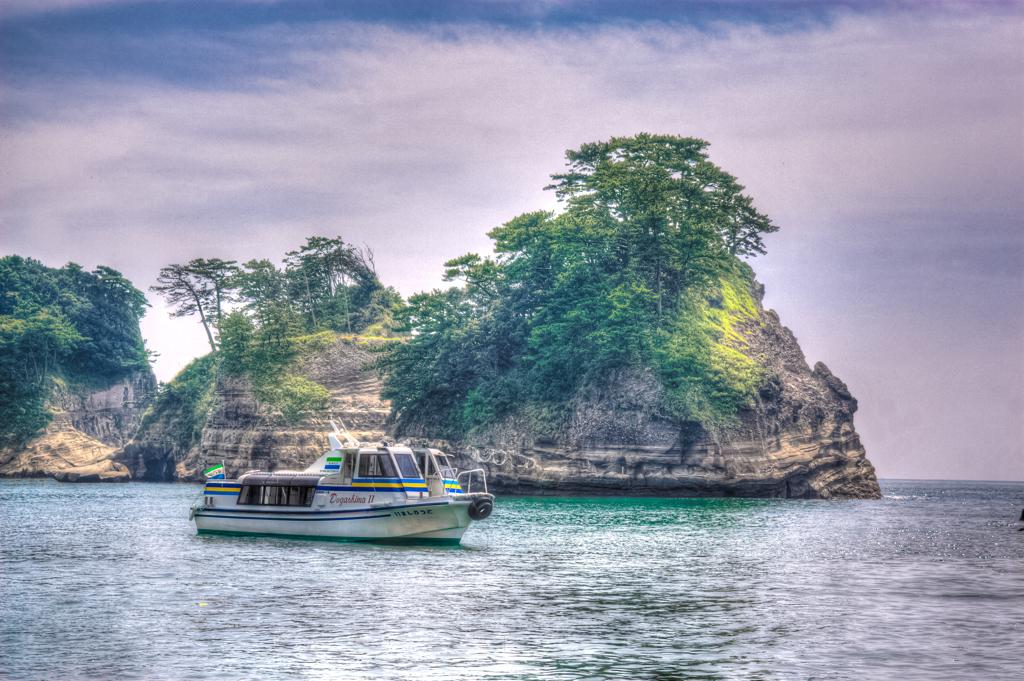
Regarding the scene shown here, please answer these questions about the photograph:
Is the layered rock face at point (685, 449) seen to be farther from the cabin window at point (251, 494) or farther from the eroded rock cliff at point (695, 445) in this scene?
the cabin window at point (251, 494)

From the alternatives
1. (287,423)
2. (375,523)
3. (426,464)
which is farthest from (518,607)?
(287,423)

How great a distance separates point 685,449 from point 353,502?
45.4 metres

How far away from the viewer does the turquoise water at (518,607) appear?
16812 mm

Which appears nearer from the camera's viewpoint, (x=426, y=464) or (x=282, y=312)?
(x=426, y=464)

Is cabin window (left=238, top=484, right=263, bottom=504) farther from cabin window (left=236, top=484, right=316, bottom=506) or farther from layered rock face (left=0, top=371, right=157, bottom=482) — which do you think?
layered rock face (left=0, top=371, right=157, bottom=482)

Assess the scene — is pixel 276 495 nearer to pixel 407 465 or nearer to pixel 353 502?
pixel 353 502

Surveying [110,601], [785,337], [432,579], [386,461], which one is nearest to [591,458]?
[785,337]

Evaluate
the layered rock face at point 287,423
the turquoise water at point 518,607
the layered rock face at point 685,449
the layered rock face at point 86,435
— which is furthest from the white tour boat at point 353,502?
the layered rock face at point 86,435

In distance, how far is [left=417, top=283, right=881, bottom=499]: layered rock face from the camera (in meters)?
78.0

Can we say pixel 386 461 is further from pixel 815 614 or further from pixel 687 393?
pixel 687 393

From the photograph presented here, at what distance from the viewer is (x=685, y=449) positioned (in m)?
78.4

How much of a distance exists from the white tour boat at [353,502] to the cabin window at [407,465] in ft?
0.15

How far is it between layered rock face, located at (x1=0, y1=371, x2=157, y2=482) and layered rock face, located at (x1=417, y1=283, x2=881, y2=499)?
61.7 meters

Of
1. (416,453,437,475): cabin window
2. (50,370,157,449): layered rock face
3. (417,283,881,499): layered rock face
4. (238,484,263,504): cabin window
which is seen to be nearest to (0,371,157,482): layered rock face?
(50,370,157,449): layered rock face
